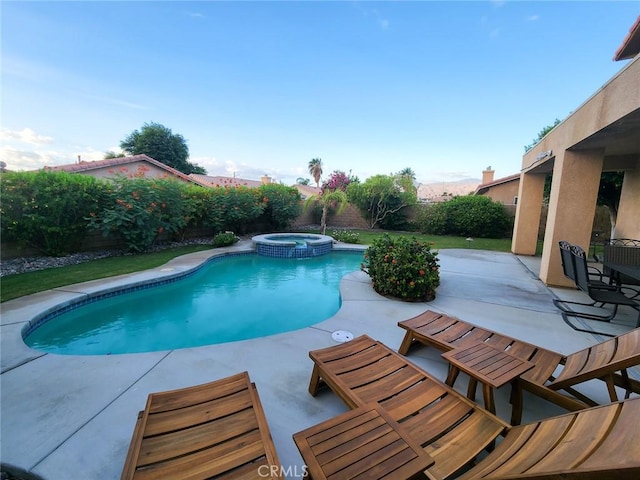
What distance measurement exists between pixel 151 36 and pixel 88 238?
708 centimetres

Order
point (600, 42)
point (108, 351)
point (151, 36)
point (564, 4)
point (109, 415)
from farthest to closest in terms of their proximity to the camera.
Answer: point (151, 36), point (600, 42), point (564, 4), point (108, 351), point (109, 415)

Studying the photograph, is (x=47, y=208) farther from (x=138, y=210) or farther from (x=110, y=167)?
(x=110, y=167)

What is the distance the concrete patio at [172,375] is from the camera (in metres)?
2.01

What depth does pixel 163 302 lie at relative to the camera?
19.1ft

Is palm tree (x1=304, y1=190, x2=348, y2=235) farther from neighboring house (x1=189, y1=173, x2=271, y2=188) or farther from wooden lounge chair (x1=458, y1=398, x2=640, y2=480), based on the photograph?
wooden lounge chair (x1=458, y1=398, x2=640, y2=480)

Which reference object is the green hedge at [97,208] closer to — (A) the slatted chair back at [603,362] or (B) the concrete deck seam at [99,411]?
(B) the concrete deck seam at [99,411]

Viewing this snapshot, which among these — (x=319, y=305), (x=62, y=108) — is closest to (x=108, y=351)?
(x=319, y=305)

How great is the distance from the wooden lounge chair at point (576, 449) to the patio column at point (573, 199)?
6.08 meters

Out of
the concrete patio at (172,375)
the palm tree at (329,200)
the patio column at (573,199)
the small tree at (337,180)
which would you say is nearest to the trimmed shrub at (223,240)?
the concrete patio at (172,375)

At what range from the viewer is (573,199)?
5.84 metres

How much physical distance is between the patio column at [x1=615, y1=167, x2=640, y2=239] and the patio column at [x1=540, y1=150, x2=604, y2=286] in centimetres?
303

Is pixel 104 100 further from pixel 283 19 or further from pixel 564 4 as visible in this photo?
pixel 564 4

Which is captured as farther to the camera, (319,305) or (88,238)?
(88,238)

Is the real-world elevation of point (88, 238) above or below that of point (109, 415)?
above
